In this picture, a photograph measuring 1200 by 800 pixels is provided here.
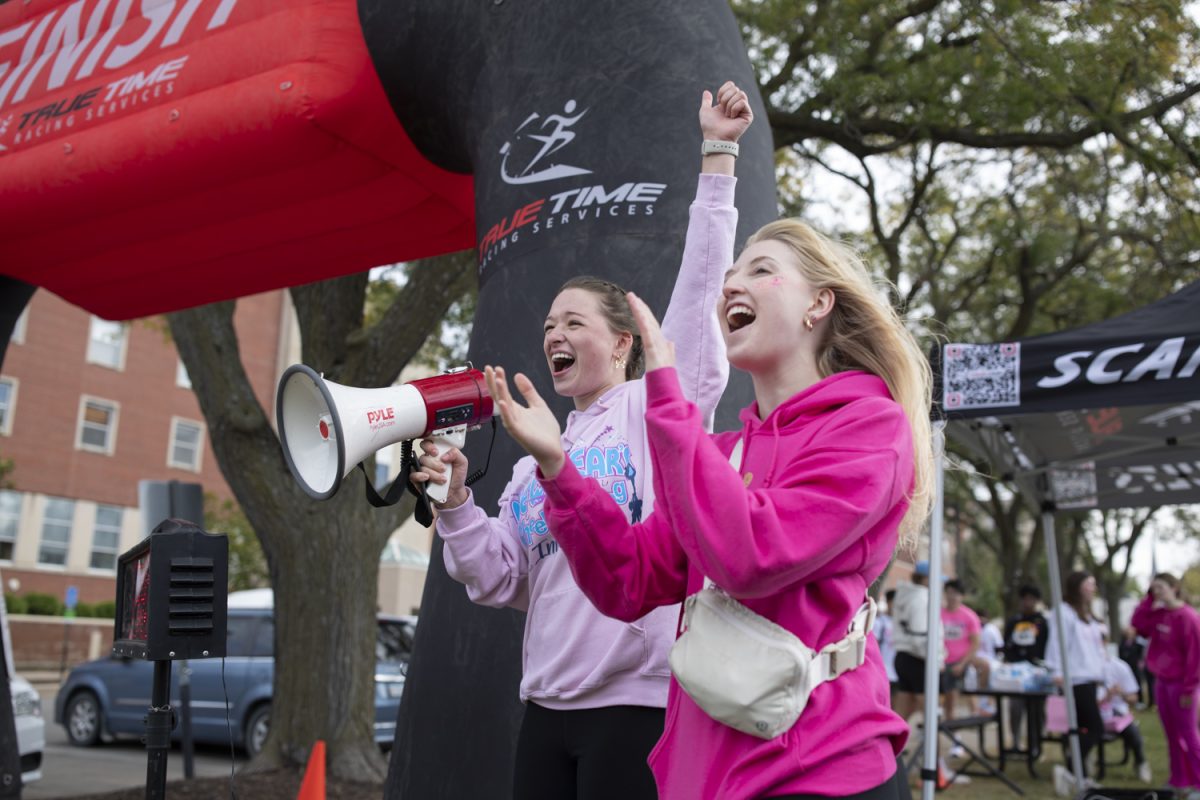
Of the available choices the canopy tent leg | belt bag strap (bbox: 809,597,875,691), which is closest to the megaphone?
belt bag strap (bbox: 809,597,875,691)

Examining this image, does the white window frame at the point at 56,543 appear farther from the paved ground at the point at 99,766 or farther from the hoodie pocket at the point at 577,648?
the hoodie pocket at the point at 577,648

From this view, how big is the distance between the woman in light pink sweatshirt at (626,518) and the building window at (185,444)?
30.2m

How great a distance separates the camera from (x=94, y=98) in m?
5.48

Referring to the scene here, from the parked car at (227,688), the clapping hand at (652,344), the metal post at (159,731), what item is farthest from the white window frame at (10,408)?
the clapping hand at (652,344)

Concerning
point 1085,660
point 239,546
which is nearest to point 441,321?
point 1085,660

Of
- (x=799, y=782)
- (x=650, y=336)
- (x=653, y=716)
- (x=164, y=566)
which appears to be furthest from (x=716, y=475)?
(x=164, y=566)

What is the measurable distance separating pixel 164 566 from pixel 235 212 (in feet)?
10.0

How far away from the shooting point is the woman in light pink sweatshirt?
2293 millimetres

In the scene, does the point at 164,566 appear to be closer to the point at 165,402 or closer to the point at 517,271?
the point at 517,271

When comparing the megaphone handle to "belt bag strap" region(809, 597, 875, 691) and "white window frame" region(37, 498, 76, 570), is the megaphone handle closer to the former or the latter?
"belt bag strap" region(809, 597, 875, 691)

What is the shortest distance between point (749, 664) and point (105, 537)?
100 ft

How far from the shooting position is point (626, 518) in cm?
216

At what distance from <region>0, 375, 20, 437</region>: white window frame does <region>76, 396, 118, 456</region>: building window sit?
5.70 feet

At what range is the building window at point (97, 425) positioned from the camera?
28156mm
